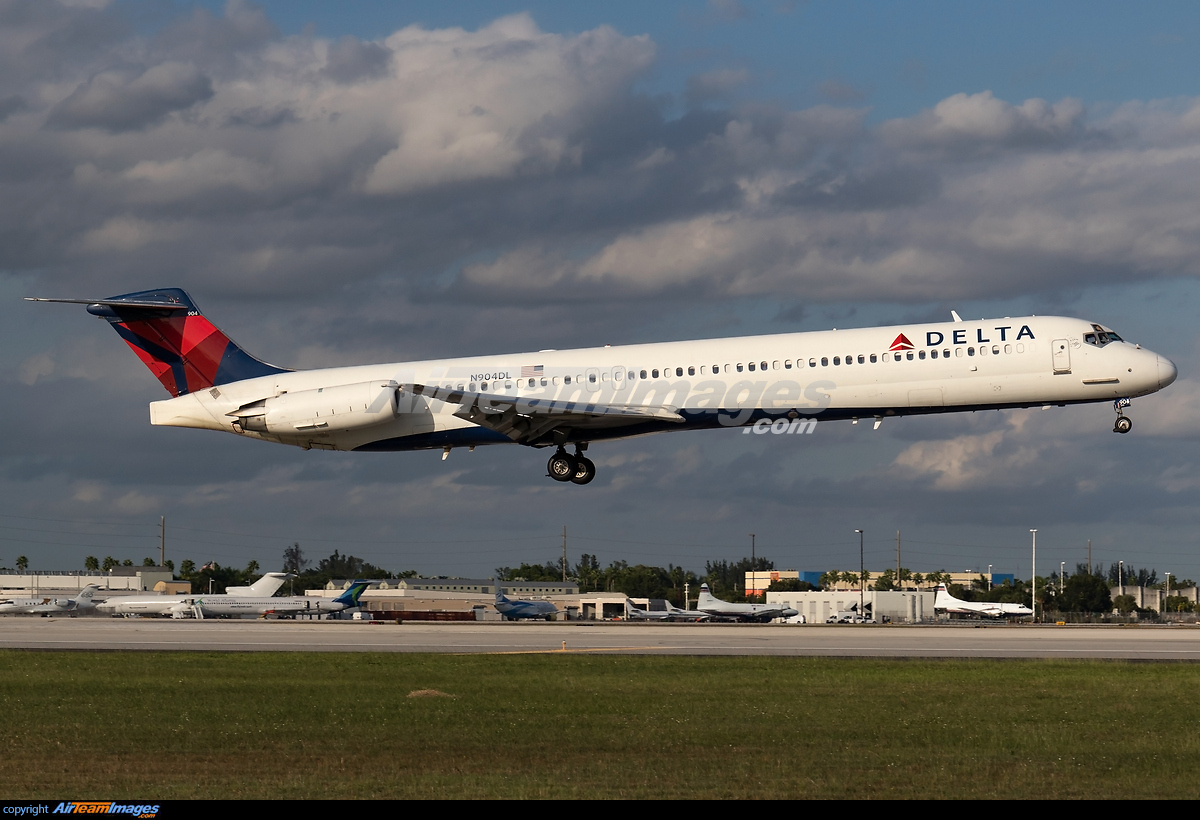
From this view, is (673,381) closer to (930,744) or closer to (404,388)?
(404,388)

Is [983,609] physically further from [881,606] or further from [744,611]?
[881,606]

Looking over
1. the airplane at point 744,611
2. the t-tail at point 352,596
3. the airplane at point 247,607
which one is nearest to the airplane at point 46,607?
the airplane at point 247,607

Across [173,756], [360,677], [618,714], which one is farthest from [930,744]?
[360,677]

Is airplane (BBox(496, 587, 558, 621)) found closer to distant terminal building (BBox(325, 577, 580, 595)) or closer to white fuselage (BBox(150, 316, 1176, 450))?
distant terminal building (BBox(325, 577, 580, 595))

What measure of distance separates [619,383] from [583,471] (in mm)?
4781

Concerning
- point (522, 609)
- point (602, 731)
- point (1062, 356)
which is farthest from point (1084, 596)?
point (602, 731)

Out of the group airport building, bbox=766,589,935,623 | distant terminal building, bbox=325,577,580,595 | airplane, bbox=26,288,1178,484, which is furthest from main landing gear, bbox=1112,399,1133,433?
distant terminal building, bbox=325,577,580,595

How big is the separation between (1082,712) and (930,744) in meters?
5.13

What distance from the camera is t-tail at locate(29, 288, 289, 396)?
148 ft

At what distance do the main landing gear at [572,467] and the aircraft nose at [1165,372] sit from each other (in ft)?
57.6

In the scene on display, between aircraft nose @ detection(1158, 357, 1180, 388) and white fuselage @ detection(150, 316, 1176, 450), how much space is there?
4cm

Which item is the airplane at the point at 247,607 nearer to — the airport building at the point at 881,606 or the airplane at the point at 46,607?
the airplane at the point at 46,607

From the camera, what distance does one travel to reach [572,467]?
42125 millimetres

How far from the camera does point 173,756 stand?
16.8 metres
